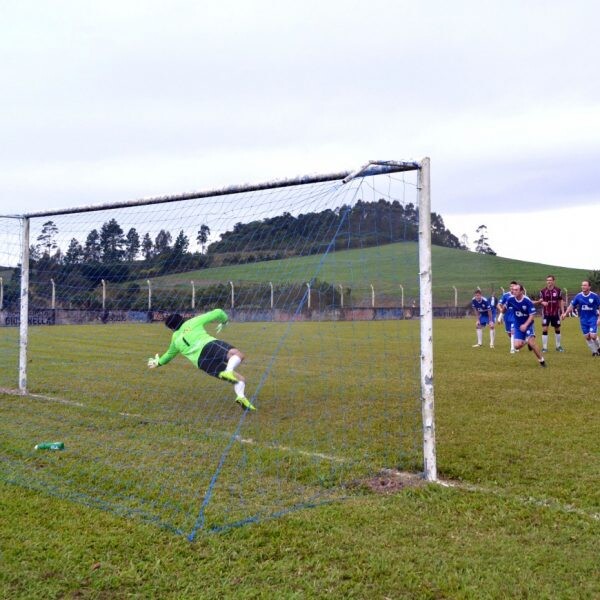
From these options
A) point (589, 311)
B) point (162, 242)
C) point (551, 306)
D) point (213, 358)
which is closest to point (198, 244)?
point (162, 242)

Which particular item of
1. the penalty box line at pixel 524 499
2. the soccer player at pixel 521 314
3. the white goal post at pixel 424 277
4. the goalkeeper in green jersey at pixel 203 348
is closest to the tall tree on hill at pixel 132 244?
the goalkeeper in green jersey at pixel 203 348

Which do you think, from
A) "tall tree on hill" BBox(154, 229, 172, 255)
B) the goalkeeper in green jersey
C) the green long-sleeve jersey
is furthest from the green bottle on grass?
"tall tree on hill" BBox(154, 229, 172, 255)

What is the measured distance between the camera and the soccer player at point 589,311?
16.1 meters

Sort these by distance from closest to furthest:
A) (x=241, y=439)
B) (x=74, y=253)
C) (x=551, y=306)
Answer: (x=241, y=439) < (x=74, y=253) < (x=551, y=306)

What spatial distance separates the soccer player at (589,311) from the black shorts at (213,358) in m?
10.0

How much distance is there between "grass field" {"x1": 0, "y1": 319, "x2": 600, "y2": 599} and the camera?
12.3 ft

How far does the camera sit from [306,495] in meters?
5.26

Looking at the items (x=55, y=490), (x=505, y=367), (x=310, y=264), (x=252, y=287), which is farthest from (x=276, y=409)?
(x=505, y=367)

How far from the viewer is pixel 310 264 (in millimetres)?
6969

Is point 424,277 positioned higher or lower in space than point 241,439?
higher

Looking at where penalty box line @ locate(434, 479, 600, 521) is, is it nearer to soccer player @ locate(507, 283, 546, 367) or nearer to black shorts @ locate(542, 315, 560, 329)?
soccer player @ locate(507, 283, 546, 367)

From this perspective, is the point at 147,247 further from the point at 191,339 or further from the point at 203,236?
the point at 191,339

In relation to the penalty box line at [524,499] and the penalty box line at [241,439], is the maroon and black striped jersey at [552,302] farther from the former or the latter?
the penalty box line at [524,499]

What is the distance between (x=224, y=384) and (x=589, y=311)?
932 centimetres
